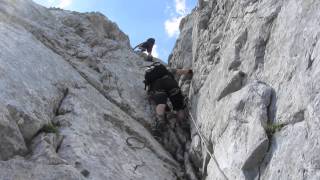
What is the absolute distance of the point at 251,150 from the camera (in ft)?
29.6

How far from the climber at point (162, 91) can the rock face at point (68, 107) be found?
352 mm

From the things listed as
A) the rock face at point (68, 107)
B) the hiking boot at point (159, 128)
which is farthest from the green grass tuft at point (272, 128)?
the hiking boot at point (159, 128)

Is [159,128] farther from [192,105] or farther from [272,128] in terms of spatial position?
[272,128]

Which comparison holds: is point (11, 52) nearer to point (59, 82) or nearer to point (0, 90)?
point (59, 82)

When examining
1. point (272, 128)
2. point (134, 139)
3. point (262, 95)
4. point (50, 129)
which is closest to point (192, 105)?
point (134, 139)

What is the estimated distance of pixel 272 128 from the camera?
8.95 metres

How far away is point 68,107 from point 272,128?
529cm

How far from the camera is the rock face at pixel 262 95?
8125mm

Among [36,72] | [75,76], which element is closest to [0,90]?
[36,72]

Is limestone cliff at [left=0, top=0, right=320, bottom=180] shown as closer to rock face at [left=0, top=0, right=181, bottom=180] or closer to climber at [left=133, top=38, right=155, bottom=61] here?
rock face at [left=0, top=0, right=181, bottom=180]

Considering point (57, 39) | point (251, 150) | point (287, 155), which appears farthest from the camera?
point (57, 39)

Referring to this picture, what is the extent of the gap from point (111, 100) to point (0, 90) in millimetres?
4759

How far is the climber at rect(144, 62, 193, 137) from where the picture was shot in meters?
14.1

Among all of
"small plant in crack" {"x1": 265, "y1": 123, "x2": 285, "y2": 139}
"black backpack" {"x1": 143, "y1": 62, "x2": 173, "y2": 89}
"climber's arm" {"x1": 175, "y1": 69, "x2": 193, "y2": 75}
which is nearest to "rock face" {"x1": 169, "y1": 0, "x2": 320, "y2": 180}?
"small plant in crack" {"x1": 265, "y1": 123, "x2": 285, "y2": 139}
